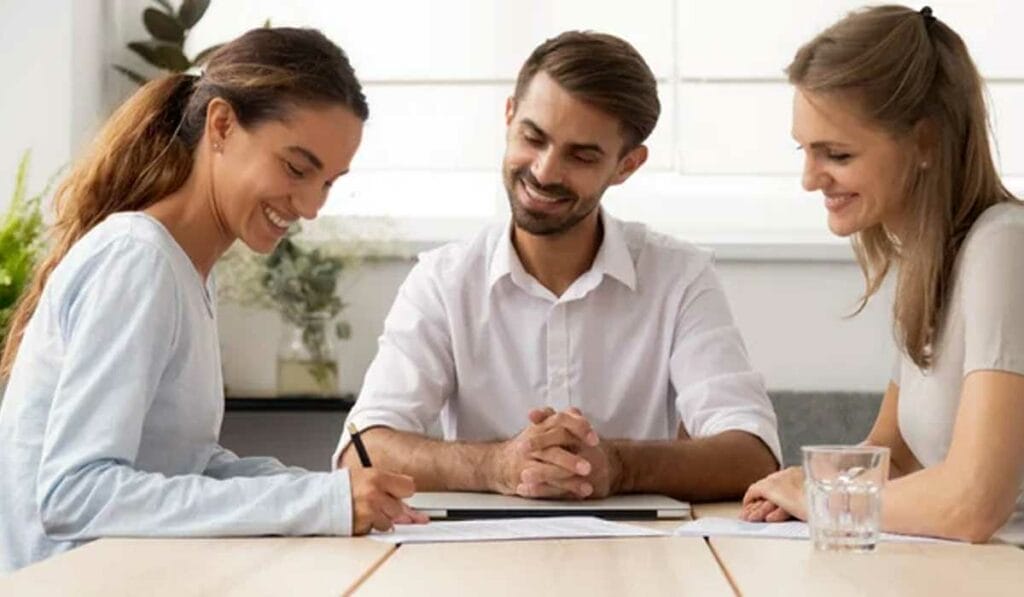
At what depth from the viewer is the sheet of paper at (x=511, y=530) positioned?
1664 mm

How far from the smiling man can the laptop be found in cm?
44

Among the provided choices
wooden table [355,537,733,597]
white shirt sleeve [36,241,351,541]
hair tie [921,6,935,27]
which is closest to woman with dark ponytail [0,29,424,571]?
white shirt sleeve [36,241,351,541]

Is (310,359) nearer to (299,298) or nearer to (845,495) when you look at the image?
(299,298)

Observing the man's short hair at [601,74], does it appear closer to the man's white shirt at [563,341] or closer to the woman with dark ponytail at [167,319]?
the man's white shirt at [563,341]

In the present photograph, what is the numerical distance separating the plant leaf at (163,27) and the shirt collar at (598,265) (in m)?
1.46

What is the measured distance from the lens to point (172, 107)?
2.04 meters

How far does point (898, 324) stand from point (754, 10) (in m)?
1.79

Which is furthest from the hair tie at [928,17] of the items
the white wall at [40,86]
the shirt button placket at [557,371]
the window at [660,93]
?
the white wall at [40,86]

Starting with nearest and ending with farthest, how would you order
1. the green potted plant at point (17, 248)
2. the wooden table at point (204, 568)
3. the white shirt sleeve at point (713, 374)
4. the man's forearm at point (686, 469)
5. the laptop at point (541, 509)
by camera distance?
1. the wooden table at point (204, 568)
2. the laptop at point (541, 509)
3. the man's forearm at point (686, 469)
4. the white shirt sleeve at point (713, 374)
5. the green potted plant at point (17, 248)

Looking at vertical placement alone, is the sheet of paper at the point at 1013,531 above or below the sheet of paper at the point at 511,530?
below

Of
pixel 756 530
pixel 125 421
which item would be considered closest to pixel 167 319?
pixel 125 421

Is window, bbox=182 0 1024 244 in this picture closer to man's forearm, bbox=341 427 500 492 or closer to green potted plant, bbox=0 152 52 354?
green potted plant, bbox=0 152 52 354

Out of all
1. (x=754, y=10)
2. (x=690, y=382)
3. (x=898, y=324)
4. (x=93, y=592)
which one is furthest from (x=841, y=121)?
(x=754, y=10)

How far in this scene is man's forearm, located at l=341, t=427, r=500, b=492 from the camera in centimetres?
215
